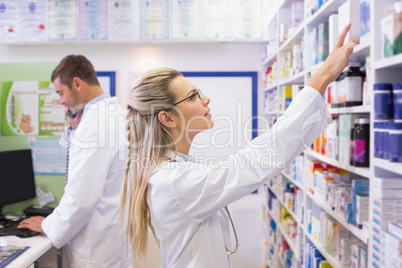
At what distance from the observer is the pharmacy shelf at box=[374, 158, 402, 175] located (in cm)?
112

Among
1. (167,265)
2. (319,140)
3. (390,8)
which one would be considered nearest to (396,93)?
(390,8)

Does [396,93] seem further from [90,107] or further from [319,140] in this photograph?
[90,107]

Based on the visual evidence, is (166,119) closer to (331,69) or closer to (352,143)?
(331,69)

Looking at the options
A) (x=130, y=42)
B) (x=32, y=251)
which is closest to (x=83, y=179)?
(x=32, y=251)

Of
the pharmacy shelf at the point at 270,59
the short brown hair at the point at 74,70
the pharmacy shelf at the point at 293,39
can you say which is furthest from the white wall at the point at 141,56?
the short brown hair at the point at 74,70

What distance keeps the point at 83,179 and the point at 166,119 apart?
82cm

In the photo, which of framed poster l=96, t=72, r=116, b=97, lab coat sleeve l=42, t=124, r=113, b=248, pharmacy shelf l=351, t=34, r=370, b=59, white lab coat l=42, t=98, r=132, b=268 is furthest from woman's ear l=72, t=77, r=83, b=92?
pharmacy shelf l=351, t=34, r=370, b=59

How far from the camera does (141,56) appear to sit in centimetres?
389

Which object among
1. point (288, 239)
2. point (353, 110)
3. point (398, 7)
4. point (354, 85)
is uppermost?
point (398, 7)

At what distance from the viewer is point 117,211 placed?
215cm

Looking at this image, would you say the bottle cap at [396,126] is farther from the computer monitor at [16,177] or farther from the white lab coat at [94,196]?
the computer monitor at [16,177]

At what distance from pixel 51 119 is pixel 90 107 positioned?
162 cm

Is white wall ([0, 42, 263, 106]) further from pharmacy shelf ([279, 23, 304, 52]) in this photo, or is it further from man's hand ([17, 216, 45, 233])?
man's hand ([17, 216, 45, 233])

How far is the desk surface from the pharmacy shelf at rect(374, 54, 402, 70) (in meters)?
1.97
